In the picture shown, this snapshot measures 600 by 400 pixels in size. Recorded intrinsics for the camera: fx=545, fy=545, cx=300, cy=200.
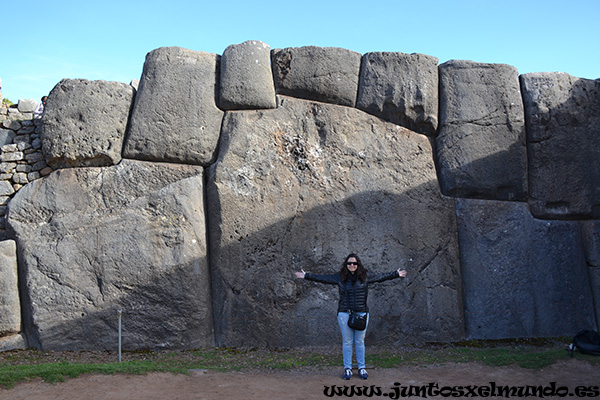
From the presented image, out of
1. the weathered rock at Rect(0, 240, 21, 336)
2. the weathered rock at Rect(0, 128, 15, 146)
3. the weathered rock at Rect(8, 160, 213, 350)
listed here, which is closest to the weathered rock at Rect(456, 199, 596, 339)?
the weathered rock at Rect(8, 160, 213, 350)

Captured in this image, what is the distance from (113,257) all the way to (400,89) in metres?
5.57

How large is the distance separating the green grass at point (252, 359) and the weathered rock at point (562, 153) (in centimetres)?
241

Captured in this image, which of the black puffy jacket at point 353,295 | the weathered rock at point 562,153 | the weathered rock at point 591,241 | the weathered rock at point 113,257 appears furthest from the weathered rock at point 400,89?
the black puffy jacket at point 353,295

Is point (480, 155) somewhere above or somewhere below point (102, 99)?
below

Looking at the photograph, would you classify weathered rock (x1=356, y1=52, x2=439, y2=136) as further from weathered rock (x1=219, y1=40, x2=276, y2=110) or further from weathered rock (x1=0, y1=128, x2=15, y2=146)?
weathered rock (x1=0, y1=128, x2=15, y2=146)

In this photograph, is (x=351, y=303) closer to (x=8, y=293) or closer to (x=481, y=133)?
(x=481, y=133)

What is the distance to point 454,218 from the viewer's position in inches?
367

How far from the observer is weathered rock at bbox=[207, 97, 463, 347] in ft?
28.7

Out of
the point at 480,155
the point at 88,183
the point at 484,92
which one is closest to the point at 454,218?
the point at 480,155

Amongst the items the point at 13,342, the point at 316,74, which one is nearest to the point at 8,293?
the point at 13,342

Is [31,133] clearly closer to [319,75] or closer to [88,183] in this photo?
[88,183]

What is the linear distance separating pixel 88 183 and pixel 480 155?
6638 millimetres

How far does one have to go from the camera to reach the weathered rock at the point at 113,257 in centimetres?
839

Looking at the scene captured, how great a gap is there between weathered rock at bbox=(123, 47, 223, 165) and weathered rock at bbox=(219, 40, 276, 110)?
235 mm
